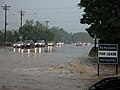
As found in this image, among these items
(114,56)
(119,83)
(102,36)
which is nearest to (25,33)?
(102,36)

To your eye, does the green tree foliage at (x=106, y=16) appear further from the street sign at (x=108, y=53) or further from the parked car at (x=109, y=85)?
the parked car at (x=109, y=85)

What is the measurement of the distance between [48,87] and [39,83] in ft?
4.60

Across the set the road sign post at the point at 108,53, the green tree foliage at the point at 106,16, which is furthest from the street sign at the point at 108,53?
the green tree foliage at the point at 106,16

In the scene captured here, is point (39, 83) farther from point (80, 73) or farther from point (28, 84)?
point (80, 73)

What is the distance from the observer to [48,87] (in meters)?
16.1

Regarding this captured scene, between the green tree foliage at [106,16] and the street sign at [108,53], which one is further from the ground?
the green tree foliage at [106,16]

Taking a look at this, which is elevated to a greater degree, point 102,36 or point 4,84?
point 102,36

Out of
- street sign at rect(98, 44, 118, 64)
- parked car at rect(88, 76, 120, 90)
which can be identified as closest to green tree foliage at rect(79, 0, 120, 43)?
street sign at rect(98, 44, 118, 64)

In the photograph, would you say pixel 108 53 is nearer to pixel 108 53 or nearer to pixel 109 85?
pixel 108 53

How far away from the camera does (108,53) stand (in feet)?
63.4

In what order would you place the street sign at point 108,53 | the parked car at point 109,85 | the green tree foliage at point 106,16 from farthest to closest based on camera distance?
1. the green tree foliage at point 106,16
2. the street sign at point 108,53
3. the parked car at point 109,85

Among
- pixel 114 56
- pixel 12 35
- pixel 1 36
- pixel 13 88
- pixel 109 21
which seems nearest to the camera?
pixel 13 88

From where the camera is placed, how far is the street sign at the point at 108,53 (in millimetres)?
19219

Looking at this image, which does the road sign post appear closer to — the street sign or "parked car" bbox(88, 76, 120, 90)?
the street sign
